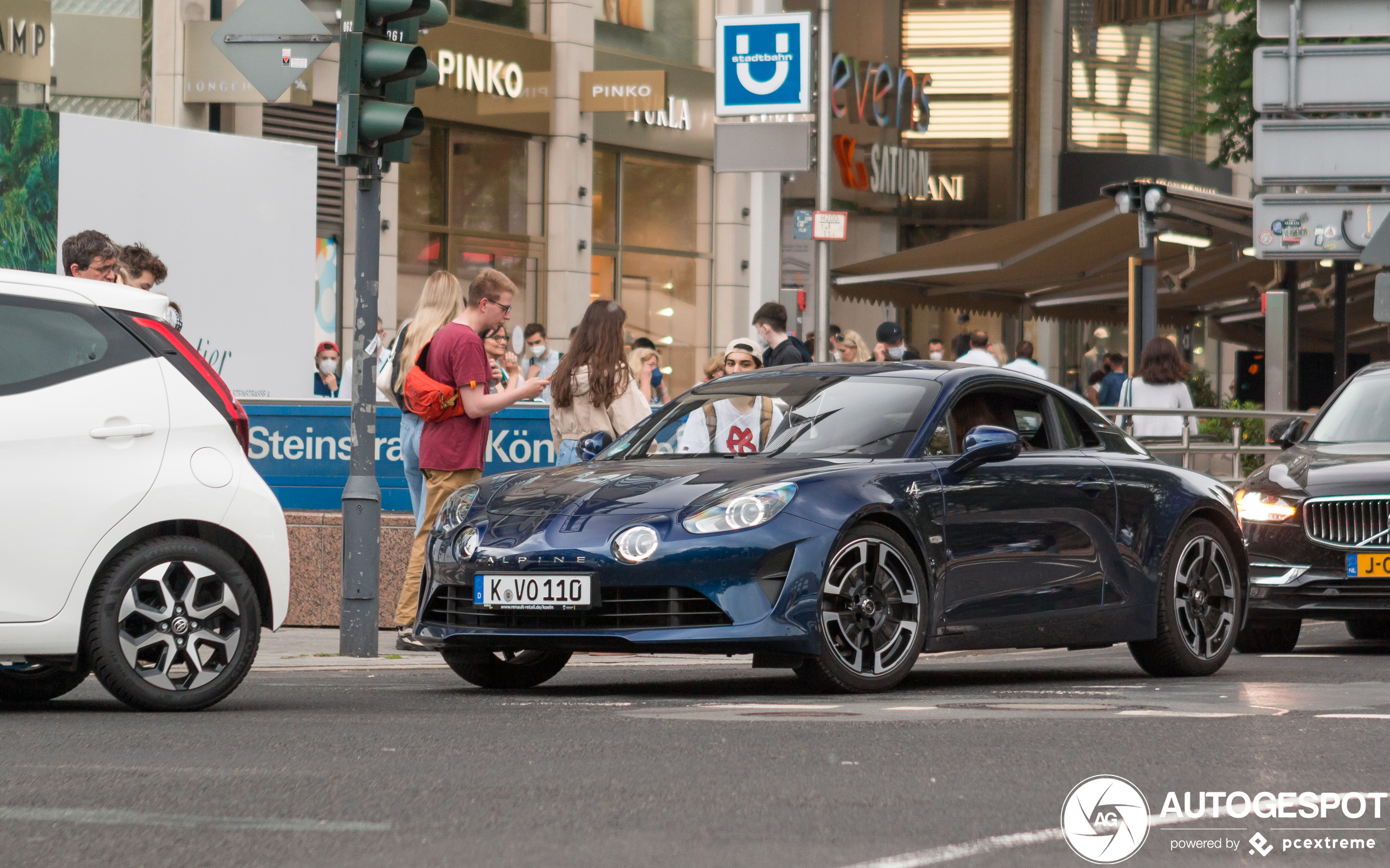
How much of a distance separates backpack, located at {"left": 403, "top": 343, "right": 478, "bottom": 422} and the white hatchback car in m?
Answer: 3.02

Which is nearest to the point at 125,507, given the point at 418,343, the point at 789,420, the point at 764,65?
the point at 789,420

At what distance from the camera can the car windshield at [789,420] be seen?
30.2 feet

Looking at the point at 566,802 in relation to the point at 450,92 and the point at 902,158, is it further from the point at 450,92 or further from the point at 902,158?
the point at 902,158

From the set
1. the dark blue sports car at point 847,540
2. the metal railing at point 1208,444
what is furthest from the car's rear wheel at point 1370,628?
the dark blue sports car at point 847,540

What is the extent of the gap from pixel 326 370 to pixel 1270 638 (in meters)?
10.4

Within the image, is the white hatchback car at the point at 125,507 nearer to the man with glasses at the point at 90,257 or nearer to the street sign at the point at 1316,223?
the man with glasses at the point at 90,257

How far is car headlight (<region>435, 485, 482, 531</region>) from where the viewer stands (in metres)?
9.02

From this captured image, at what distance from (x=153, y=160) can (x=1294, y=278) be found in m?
14.4

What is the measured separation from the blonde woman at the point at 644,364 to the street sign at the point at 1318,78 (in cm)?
641

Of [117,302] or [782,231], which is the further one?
[782,231]

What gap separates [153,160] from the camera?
15.3m

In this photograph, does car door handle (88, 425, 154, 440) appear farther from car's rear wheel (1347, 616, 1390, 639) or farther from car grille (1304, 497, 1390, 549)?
car's rear wheel (1347, 616, 1390, 639)

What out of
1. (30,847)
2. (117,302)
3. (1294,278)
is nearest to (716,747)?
(30,847)

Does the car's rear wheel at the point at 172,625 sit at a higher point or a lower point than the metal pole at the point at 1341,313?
lower
